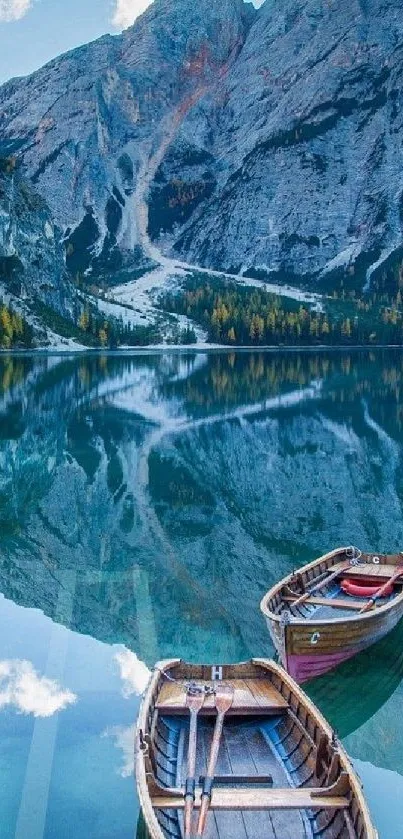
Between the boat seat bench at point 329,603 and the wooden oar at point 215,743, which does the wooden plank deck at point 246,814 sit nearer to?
the wooden oar at point 215,743

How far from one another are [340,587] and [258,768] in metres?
10.8

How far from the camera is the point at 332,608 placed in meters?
21.3

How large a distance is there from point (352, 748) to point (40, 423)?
5077 cm

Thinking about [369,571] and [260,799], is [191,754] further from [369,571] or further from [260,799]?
[369,571]

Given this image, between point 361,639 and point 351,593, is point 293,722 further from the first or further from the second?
point 351,593

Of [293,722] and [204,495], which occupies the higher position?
[293,722]

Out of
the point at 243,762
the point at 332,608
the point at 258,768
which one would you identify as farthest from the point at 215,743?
the point at 332,608

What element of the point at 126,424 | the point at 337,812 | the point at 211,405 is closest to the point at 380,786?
the point at 337,812

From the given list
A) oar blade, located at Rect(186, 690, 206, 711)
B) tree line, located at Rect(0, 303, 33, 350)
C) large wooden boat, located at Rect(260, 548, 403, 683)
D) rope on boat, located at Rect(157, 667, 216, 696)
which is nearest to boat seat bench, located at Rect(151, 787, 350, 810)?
oar blade, located at Rect(186, 690, 206, 711)

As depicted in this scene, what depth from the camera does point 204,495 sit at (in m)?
41.9

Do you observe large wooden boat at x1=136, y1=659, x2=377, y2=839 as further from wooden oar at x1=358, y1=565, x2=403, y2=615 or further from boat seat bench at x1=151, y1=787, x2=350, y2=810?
wooden oar at x1=358, y1=565, x2=403, y2=615

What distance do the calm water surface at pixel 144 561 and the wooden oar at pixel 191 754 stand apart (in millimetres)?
1971

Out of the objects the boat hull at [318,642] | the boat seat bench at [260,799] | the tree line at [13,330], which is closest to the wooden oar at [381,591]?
the boat hull at [318,642]

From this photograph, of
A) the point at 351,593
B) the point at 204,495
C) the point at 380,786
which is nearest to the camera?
the point at 380,786
